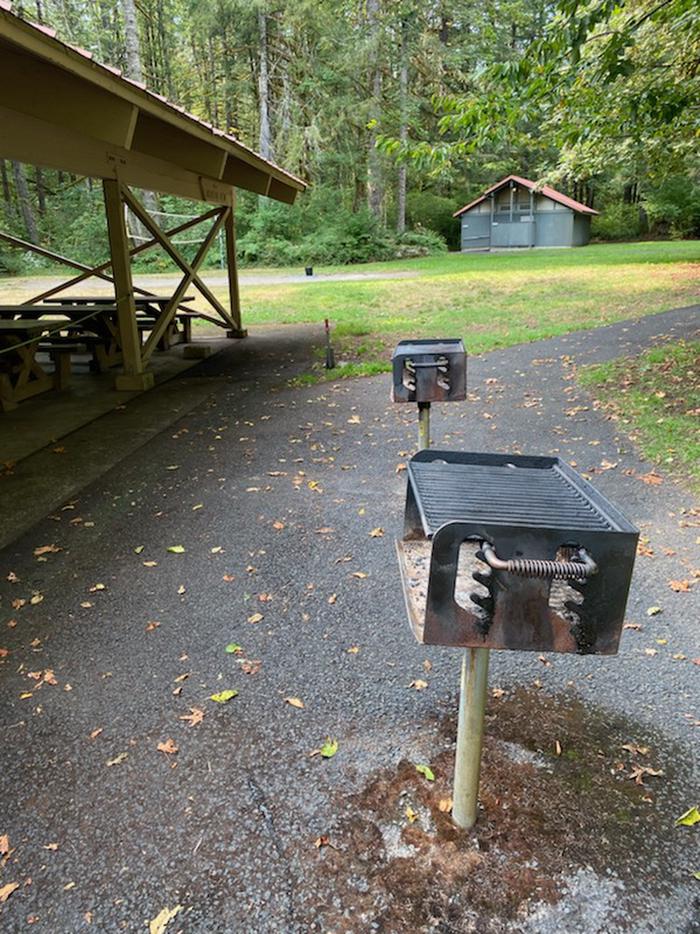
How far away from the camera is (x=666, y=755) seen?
2.19m

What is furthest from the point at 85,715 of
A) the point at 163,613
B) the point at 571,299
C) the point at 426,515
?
the point at 571,299

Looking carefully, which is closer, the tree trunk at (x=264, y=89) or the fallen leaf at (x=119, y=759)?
the fallen leaf at (x=119, y=759)

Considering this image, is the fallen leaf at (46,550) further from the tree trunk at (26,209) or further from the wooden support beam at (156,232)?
the tree trunk at (26,209)

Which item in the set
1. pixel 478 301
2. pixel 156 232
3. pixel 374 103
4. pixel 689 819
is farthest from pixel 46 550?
pixel 374 103

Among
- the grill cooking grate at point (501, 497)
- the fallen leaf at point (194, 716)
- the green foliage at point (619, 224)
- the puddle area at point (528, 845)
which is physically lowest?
the puddle area at point (528, 845)

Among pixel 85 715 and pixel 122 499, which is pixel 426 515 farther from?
pixel 122 499

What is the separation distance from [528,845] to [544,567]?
1.02 metres

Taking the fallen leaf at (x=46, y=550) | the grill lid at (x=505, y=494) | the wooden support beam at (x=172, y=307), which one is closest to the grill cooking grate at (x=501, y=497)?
the grill lid at (x=505, y=494)

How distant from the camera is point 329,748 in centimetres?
226

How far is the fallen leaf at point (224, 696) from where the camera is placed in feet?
8.29

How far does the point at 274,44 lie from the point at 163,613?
33.7m

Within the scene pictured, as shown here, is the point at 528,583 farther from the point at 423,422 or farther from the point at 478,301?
the point at 478,301

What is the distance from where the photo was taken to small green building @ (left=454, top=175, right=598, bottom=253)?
34.4 metres

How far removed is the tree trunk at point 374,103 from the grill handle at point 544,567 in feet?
85.6
